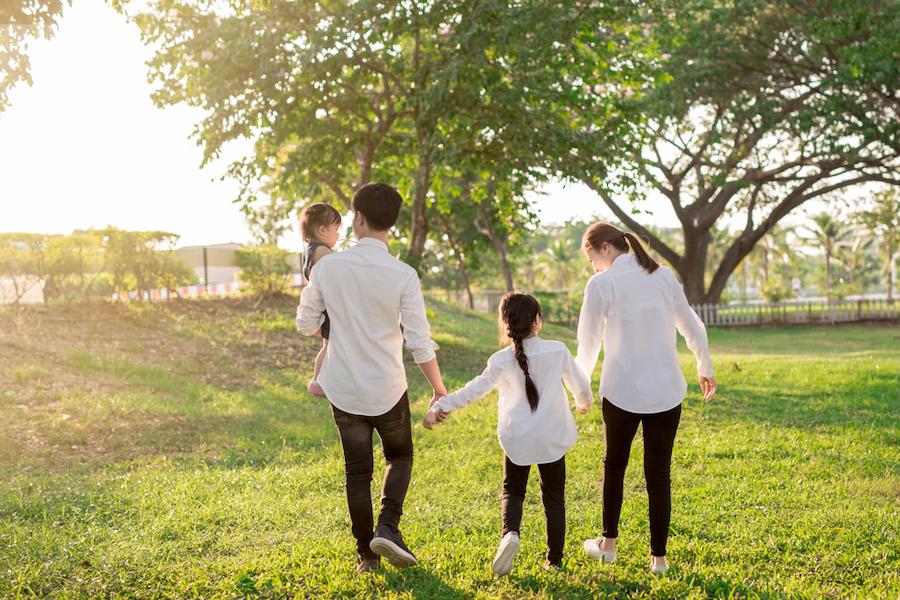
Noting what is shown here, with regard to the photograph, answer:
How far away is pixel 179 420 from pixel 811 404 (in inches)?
299

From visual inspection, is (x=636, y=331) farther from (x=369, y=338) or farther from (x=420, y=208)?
(x=420, y=208)

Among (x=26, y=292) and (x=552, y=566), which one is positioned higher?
(x=26, y=292)

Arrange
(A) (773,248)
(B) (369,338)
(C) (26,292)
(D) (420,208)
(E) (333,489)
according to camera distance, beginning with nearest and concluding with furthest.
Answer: (B) (369,338), (E) (333,489), (C) (26,292), (D) (420,208), (A) (773,248)

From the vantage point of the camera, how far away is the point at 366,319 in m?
3.94

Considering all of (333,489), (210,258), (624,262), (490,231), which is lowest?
(333,489)

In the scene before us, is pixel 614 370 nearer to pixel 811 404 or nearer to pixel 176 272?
pixel 811 404

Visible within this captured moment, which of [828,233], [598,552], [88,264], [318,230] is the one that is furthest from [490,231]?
[828,233]

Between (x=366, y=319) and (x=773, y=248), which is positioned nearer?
(x=366, y=319)

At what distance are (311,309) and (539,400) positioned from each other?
4.08ft

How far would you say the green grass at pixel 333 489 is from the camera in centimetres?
423

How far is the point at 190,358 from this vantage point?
1266 cm

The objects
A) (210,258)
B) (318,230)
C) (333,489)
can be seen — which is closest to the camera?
(318,230)

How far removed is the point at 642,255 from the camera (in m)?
4.02

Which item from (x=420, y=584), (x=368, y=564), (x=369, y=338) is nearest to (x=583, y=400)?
(x=369, y=338)
